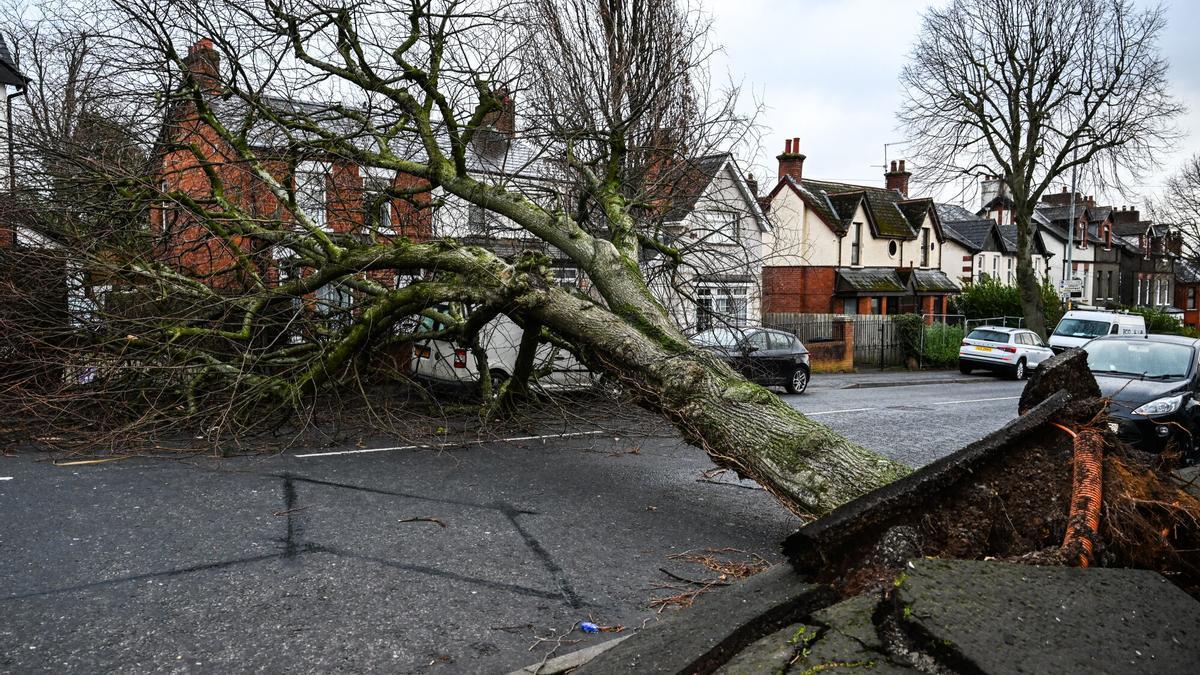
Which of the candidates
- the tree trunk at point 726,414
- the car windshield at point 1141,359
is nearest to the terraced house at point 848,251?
the car windshield at point 1141,359

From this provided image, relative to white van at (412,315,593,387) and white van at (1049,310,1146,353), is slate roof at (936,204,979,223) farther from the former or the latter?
white van at (412,315,593,387)

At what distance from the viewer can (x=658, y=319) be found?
26.5 ft

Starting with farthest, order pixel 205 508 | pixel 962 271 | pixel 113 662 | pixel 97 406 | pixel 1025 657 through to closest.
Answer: pixel 962 271 → pixel 97 406 → pixel 205 508 → pixel 113 662 → pixel 1025 657

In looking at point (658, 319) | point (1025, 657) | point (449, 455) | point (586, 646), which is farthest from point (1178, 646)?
point (449, 455)

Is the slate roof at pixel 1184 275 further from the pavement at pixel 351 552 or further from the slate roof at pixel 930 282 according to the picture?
the pavement at pixel 351 552

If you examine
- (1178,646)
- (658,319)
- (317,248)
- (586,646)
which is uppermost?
(317,248)

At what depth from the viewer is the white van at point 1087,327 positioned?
1021 inches

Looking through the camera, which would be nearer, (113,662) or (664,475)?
(113,662)

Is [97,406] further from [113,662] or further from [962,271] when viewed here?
[962,271]

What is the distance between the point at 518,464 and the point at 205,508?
10.0 feet

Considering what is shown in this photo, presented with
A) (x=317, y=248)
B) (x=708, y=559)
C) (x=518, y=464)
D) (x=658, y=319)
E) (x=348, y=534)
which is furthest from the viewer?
(x=317, y=248)

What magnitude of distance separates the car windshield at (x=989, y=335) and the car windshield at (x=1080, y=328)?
288 cm

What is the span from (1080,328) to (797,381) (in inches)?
582

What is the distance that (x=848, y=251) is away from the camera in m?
36.0
